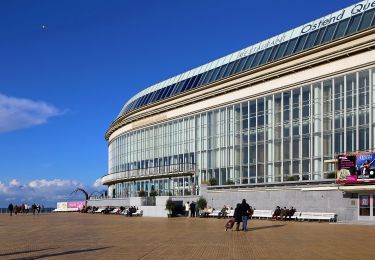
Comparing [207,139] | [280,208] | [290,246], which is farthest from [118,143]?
[290,246]

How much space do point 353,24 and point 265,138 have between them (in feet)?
43.3

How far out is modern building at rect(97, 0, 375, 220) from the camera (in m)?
40.1

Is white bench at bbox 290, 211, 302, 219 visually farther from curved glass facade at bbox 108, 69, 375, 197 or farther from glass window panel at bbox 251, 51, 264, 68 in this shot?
glass window panel at bbox 251, 51, 264, 68

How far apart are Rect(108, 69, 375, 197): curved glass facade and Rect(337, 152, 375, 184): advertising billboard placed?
3817 mm

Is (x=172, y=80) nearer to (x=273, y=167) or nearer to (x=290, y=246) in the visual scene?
(x=273, y=167)

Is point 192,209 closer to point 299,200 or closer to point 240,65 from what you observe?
point 299,200

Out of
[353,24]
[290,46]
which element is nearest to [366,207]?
[353,24]

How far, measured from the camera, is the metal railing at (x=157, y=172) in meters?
61.4

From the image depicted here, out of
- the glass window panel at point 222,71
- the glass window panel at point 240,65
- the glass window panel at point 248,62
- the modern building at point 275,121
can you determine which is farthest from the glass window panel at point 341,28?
the glass window panel at point 222,71

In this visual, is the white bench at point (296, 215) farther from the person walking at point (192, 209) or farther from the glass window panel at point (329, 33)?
the glass window panel at point (329, 33)

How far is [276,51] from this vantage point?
165 ft

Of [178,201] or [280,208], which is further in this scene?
[178,201]

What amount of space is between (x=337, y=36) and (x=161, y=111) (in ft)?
93.3

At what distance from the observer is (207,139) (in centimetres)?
5881
